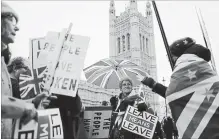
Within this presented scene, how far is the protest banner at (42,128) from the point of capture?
1.62 meters

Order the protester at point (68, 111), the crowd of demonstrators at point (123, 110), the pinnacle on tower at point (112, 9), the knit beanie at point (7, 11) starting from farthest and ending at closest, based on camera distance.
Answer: the pinnacle on tower at point (112, 9), the crowd of demonstrators at point (123, 110), the protester at point (68, 111), the knit beanie at point (7, 11)

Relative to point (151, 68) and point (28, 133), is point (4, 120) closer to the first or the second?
point (28, 133)

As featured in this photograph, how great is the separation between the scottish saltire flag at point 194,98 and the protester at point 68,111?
34.9 inches

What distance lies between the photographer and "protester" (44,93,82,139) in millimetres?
2365

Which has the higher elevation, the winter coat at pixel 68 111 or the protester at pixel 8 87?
the protester at pixel 8 87

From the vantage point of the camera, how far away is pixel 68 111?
2.38 meters

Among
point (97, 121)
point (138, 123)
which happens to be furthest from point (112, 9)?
point (97, 121)

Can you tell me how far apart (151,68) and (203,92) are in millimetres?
64470

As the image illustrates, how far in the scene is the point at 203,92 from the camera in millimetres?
2355

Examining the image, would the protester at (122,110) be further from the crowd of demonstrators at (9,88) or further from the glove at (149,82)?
the crowd of demonstrators at (9,88)

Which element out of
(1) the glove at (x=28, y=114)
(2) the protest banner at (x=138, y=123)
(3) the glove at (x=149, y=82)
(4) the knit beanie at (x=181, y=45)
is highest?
(4) the knit beanie at (x=181, y=45)

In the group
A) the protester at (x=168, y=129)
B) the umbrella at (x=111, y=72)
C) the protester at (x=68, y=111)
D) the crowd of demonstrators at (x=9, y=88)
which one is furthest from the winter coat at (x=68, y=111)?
the protester at (x=168, y=129)

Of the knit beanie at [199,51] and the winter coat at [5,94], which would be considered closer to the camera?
the winter coat at [5,94]

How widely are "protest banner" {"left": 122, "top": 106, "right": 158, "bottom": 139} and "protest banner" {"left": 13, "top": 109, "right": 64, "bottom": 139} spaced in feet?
6.15
